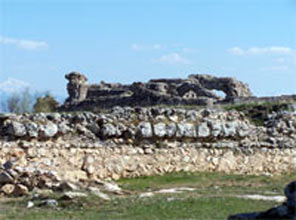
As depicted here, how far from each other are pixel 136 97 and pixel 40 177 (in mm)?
22257

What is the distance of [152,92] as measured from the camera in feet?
126

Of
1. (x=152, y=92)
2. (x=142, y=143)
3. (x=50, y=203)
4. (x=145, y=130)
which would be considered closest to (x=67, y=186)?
(x=50, y=203)

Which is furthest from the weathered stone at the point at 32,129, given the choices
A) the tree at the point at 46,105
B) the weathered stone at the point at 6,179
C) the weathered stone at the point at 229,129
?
the tree at the point at 46,105

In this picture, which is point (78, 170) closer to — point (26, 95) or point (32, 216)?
point (32, 216)

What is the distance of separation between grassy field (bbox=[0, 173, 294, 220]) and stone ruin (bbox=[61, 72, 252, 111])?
18.1m

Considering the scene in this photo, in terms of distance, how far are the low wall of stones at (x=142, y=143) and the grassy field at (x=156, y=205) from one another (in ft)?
6.88

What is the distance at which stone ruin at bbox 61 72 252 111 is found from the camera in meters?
37.5

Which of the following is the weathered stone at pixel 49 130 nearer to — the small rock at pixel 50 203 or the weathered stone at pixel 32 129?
the weathered stone at pixel 32 129

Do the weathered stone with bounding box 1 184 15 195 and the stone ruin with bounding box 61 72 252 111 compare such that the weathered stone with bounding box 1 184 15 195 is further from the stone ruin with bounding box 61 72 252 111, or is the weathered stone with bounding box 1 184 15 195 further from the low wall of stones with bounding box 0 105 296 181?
the stone ruin with bounding box 61 72 252 111

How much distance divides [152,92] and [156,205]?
25205 mm

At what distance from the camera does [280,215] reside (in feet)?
27.3

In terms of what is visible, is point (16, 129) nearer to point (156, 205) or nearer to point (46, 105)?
point (156, 205)

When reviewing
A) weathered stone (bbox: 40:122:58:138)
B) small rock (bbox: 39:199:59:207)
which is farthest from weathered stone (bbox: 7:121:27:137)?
small rock (bbox: 39:199:59:207)

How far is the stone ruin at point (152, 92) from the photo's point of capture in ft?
123
